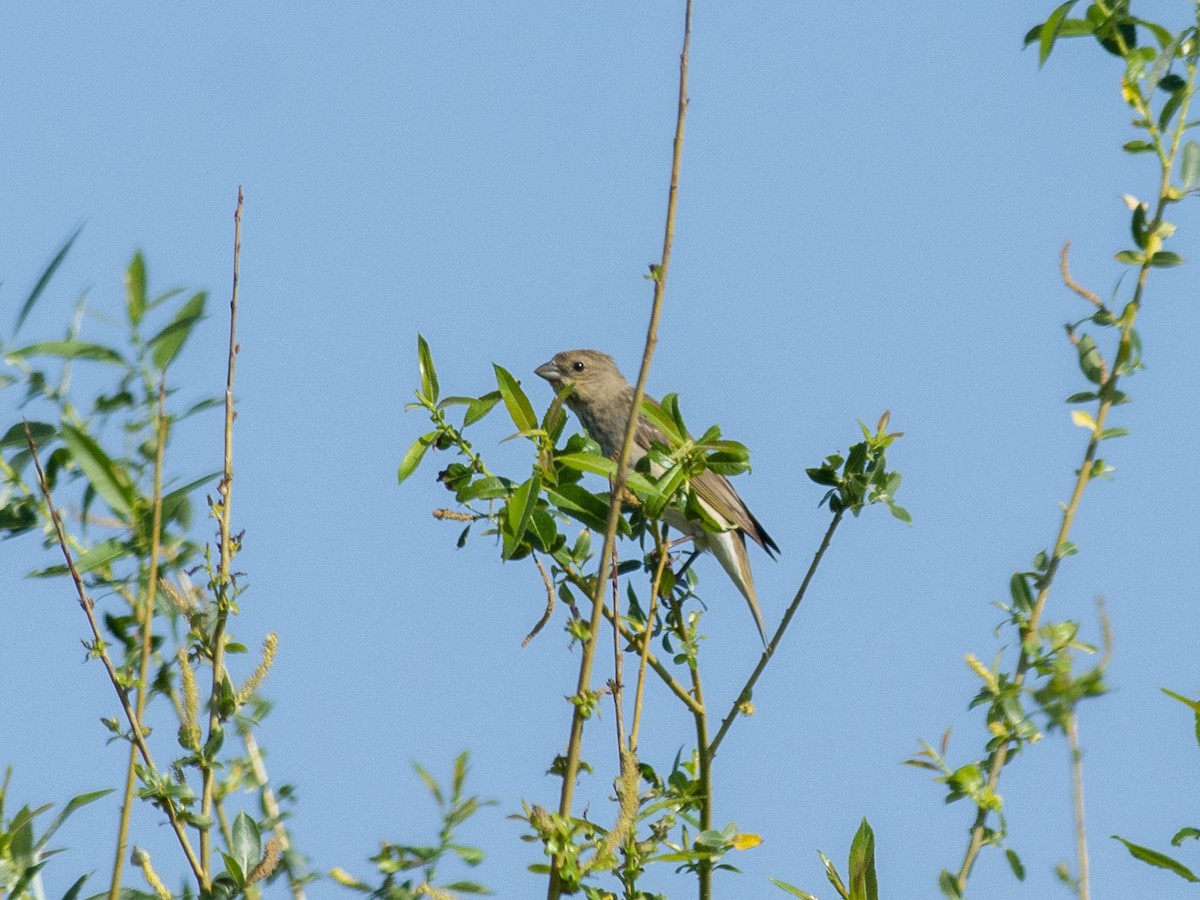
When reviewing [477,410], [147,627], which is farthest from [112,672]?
[477,410]

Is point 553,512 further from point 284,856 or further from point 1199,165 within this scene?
point 1199,165

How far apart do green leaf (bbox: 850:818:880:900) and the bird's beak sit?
20.6ft

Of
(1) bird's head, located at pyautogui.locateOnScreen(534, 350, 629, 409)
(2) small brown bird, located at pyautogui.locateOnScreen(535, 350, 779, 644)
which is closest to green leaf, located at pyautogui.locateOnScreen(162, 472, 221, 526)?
(2) small brown bird, located at pyautogui.locateOnScreen(535, 350, 779, 644)

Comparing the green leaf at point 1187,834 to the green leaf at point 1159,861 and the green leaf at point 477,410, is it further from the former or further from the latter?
the green leaf at point 477,410

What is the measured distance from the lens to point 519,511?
2.84m

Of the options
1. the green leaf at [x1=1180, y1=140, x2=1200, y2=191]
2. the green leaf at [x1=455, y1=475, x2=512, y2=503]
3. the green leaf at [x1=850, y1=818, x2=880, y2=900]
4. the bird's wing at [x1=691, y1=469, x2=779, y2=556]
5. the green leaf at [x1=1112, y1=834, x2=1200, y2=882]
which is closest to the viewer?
the green leaf at [x1=1112, y1=834, x2=1200, y2=882]

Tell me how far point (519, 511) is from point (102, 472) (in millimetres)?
706

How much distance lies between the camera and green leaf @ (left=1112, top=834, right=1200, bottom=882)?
80.1 inches

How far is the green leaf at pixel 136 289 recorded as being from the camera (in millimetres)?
2742

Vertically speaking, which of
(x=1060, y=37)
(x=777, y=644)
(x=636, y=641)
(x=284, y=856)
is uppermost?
(x=1060, y=37)

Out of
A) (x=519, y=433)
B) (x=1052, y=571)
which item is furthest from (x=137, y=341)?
(x=1052, y=571)

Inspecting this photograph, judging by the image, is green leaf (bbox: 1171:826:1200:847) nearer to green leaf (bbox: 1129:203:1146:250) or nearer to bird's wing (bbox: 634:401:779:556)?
green leaf (bbox: 1129:203:1146:250)

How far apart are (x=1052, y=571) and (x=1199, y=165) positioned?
78cm

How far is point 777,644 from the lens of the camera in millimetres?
2701
